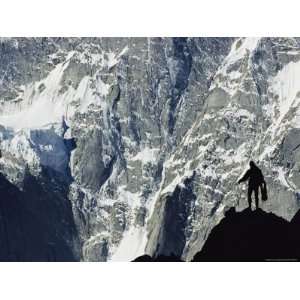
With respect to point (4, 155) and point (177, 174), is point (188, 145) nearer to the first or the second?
Answer: point (177, 174)

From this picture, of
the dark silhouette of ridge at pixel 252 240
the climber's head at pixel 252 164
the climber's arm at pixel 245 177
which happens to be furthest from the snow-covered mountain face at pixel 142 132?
the dark silhouette of ridge at pixel 252 240

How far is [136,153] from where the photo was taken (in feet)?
308

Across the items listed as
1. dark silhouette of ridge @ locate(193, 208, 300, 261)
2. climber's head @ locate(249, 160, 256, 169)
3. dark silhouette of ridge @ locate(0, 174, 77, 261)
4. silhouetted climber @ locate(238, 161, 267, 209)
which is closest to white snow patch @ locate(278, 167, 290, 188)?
climber's head @ locate(249, 160, 256, 169)

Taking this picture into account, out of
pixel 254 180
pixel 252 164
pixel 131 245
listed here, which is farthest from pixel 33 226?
pixel 254 180

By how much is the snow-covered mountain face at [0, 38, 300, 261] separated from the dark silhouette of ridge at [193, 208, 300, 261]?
835mm

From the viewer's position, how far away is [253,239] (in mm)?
73312

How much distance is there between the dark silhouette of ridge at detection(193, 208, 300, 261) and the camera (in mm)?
71688

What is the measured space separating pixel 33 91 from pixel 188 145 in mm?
9135

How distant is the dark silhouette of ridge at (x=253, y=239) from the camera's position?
71688 mm

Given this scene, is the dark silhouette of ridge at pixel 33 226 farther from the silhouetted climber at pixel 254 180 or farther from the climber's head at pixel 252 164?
the climber's head at pixel 252 164

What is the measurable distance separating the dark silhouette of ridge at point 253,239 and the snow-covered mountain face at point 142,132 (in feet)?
2.74

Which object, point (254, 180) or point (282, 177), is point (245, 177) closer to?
point (254, 180)

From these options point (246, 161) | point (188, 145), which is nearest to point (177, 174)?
point (188, 145)

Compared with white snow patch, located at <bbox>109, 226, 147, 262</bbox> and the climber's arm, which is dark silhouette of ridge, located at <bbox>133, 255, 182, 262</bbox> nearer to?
white snow patch, located at <bbox>109, 226, 147, 262</bbox>
